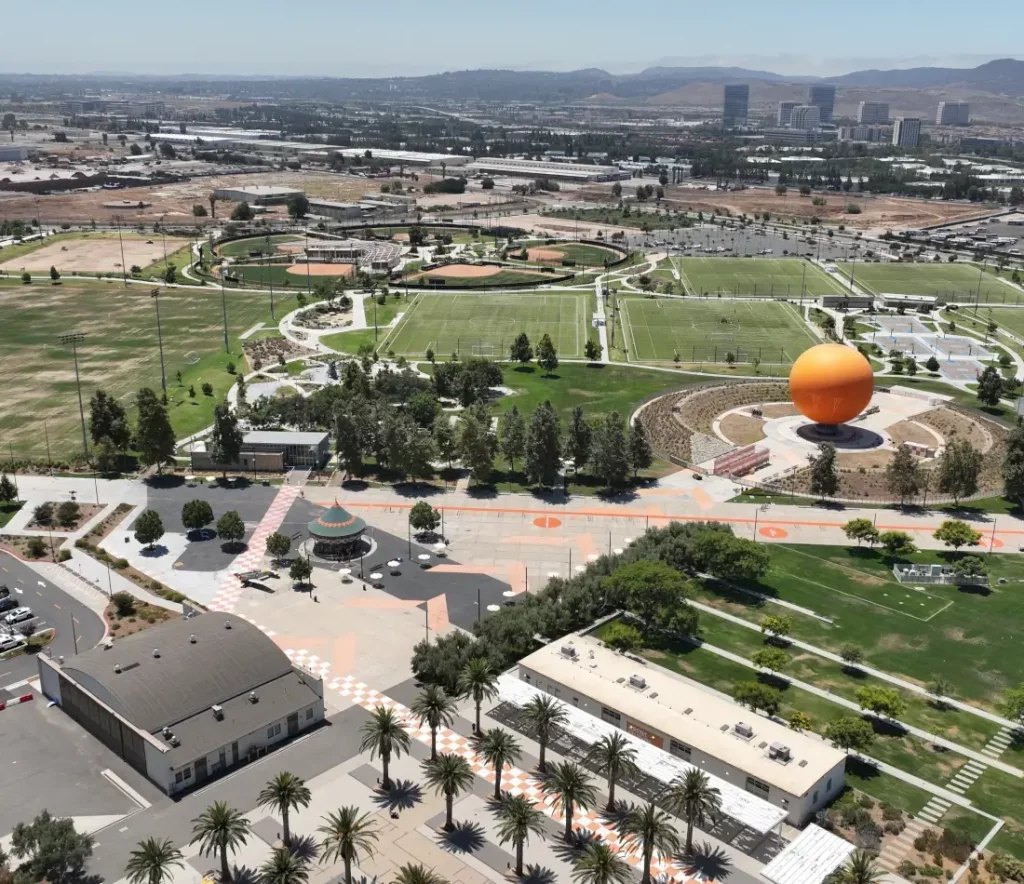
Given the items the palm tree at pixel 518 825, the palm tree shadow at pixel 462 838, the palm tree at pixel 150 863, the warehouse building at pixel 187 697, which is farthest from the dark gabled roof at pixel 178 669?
the palm tree at pixel 518 825

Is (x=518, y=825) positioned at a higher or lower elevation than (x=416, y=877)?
lower

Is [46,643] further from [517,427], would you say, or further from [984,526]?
[984,526]

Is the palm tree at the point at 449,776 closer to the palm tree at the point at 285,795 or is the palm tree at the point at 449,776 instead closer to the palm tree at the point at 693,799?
the palm tree at the point at 285,795

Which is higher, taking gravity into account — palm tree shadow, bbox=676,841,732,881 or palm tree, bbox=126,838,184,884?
palm tree, bbox=126,838,184,884

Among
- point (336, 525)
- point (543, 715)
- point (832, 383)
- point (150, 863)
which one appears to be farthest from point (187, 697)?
point (832, 383)

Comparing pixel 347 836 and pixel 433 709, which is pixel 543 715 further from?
pixel 347 836

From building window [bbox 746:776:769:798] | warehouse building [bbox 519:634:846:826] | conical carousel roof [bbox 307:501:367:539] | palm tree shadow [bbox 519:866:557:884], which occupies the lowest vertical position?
palm tree shadow [bbox 519:866:557:884]

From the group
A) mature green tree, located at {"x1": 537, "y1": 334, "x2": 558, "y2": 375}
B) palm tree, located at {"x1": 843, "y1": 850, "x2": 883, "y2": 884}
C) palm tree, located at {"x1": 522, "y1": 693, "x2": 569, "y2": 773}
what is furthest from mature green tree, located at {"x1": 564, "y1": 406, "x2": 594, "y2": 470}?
palm tree, located at {"x1": 843, "y1": 850, "x2": 883, "y2": 884}

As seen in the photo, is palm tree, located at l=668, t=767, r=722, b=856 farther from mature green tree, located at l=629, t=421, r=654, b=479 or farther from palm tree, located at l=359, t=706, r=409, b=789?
mature green tree, located at l=629, t=421, r=654, b=479
